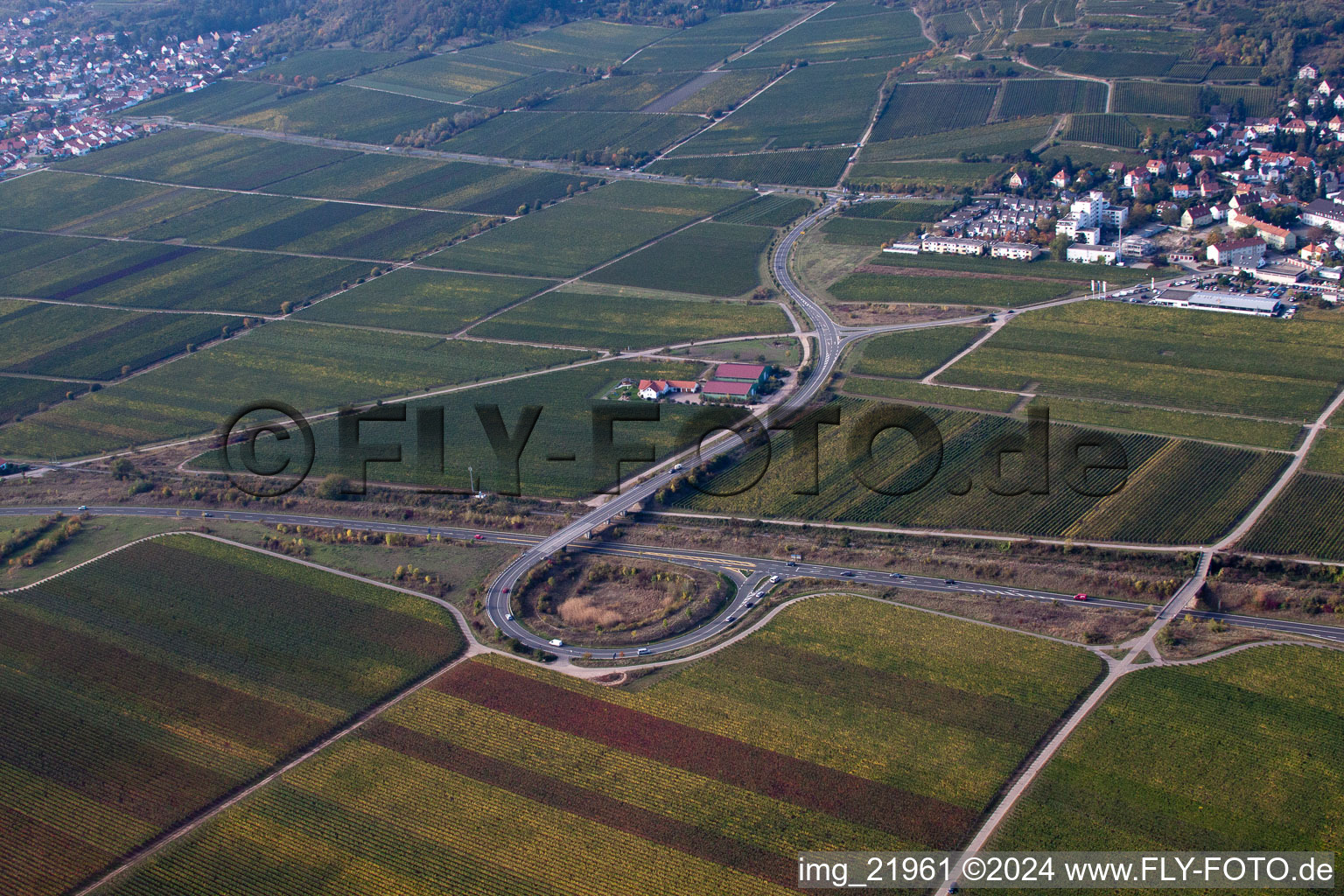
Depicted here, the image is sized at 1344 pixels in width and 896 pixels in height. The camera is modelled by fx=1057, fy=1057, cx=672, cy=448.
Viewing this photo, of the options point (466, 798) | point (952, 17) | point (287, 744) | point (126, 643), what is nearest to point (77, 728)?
point (126, 643)

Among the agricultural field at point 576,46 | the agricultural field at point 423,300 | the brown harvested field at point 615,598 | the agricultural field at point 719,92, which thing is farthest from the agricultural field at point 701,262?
the agricultural field at point 576,46

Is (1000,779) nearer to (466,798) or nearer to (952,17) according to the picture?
(466,798)

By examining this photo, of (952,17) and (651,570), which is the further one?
(952,17)

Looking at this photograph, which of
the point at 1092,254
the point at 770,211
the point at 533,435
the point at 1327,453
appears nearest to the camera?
the point at 1327,453

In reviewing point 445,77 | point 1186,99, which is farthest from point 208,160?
point 1186,99

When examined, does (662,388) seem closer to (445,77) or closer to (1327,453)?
(1327,453)
